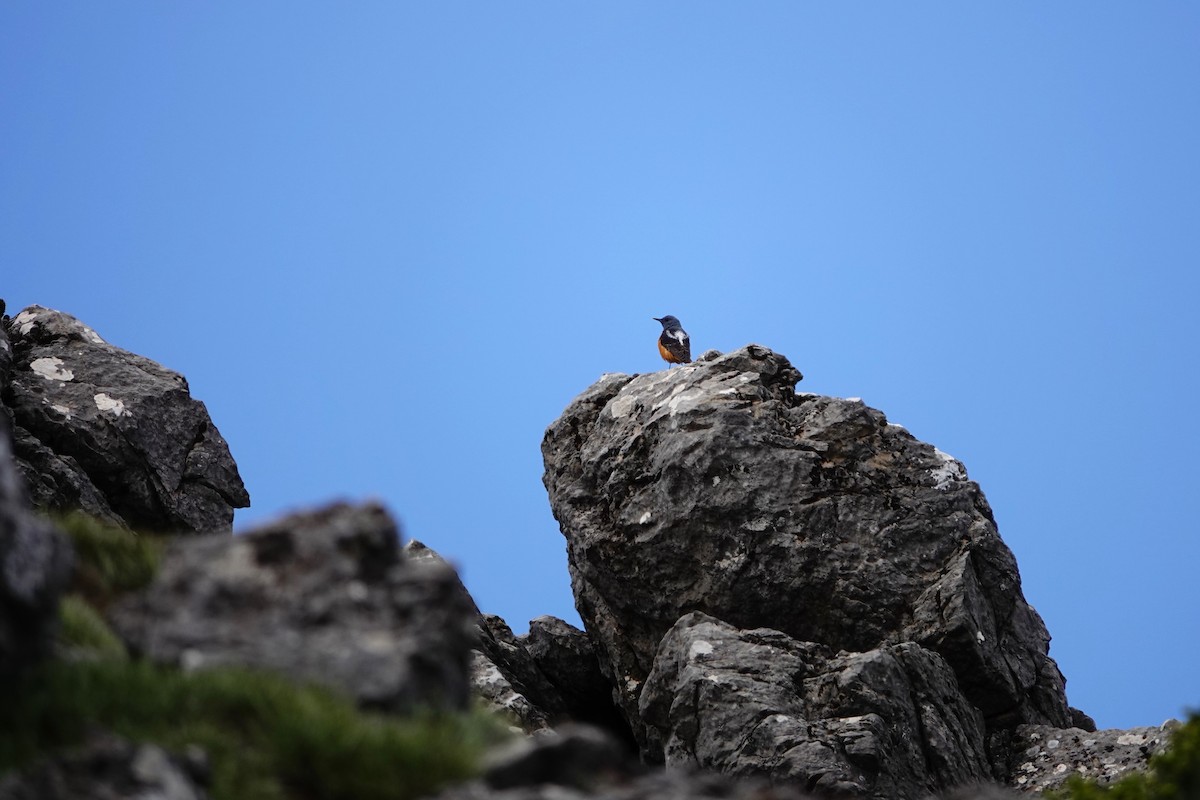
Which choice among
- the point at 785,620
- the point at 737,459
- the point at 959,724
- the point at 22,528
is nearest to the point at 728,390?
the point at 737,459

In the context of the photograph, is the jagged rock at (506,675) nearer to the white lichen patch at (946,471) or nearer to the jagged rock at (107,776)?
the white lichen patch at (946,471)

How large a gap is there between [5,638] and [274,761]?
2.04 meters

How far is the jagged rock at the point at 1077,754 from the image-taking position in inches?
885

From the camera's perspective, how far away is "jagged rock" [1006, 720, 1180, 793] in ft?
73.7

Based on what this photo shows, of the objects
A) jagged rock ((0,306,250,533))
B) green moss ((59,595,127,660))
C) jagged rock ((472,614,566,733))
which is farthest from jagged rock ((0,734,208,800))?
jagged rock ((0,306,250,533))

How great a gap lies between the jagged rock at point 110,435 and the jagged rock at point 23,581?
18188 mm

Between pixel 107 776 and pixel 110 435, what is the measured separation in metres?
22.0

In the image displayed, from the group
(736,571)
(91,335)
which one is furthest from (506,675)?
(91,335)

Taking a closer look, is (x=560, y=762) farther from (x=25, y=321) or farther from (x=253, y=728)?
(x=25, y=321)

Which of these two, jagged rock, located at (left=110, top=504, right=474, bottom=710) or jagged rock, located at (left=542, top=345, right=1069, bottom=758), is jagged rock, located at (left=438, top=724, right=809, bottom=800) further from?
jagged rock, located at (left=542, top=345, right=1069, bottom=758)

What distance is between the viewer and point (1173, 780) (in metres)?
11.5

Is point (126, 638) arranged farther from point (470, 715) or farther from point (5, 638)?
point (470, 715)

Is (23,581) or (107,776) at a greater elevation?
(23,581)

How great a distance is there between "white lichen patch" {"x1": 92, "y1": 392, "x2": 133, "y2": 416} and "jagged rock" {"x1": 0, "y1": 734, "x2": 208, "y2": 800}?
21.9 meters
